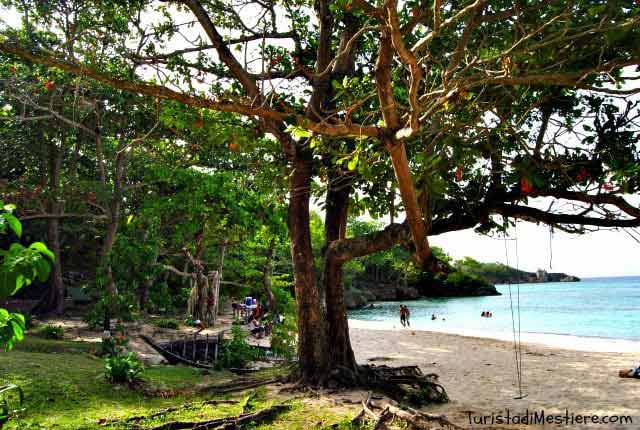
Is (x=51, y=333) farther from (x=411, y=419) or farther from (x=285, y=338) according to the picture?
(x=411, y=419)

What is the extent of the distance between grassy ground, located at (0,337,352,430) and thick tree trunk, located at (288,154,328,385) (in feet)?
2.65

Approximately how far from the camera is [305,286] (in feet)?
24.9

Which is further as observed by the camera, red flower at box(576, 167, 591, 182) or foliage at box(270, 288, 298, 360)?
foliage at box(270, 288, 298, 360)

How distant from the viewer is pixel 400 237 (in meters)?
6.54

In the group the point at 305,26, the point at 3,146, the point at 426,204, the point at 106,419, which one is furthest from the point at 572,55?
the point at 3,146

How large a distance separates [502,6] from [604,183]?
2.53 metres

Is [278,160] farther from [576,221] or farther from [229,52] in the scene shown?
[576,221]

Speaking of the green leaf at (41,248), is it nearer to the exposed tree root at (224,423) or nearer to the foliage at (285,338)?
the exposed tree root at (224,423)

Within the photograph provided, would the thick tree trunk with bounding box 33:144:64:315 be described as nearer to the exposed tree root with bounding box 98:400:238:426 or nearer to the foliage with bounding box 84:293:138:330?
the foliage with bounding box 84:293:138:330

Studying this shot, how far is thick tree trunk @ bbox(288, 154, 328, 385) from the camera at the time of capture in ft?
24.2

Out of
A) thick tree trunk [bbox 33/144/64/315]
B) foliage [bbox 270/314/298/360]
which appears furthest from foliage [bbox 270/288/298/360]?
thick tree trunk [bbox 33/144/64/315]

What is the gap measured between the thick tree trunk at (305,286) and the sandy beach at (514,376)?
192 centimetres

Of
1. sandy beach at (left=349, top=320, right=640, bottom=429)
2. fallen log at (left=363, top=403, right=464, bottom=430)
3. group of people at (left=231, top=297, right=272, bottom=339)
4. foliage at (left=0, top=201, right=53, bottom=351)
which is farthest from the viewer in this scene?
group of people at (left=231, top=297, right=272, bottom=339)

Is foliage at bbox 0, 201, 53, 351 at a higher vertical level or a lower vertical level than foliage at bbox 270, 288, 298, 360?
higher
